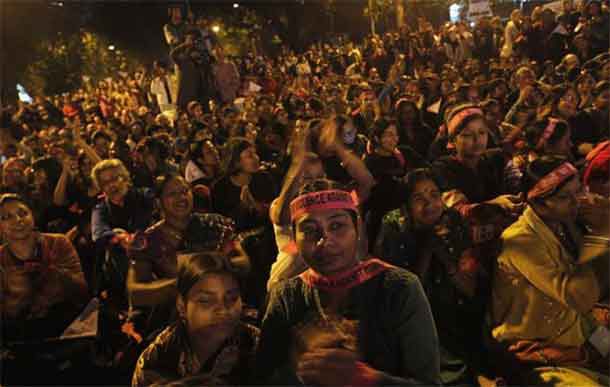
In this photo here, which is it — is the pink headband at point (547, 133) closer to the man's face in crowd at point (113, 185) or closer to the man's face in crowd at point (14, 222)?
the man's face in crowd at point (113, 185)

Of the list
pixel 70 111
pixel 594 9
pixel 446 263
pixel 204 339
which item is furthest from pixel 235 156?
pixel 70 111

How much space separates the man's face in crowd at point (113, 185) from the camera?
454 centimetres

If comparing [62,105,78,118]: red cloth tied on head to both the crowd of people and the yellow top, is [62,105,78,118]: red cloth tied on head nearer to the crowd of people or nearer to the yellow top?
the crowd of people

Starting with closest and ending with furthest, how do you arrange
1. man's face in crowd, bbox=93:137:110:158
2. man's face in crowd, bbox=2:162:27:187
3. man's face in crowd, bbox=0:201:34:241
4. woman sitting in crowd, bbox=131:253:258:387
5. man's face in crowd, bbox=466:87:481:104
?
woman sitting in crowd, bbox=131:253:258:387, man's face in crowd, bbox=0:201:34:241, man's face in crowd, bbox=2:162:27:187, man's face in crowd, bbox=93:137:110:158, man's face in crowd, bbox=466:87:481:104

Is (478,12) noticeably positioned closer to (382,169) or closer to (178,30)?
(178,30)

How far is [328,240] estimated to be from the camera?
2.02 m

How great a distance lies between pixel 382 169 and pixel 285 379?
9.33 feet

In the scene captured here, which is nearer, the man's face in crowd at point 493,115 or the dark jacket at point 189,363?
the dark jacket at point 189,363

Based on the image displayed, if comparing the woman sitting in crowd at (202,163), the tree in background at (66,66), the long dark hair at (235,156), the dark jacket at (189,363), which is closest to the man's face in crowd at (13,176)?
the woman sitting in crowd at (202,163)

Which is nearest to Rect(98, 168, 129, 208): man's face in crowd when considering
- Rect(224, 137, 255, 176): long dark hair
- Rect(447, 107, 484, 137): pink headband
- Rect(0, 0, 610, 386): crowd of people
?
Rect(0, 0, 610, 386): crowd of people

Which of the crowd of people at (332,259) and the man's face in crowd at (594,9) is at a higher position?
the man's face in crowd at (594,9)

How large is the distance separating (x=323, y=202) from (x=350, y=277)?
0.32 meters

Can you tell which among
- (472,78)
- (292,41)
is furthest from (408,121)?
(292,41)

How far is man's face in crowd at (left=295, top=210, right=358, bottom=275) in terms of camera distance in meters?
2.01
